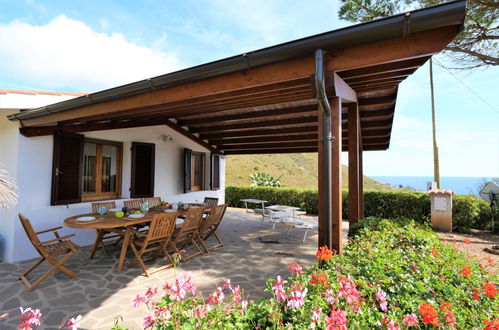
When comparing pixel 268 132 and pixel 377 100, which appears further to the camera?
pixel 268 132

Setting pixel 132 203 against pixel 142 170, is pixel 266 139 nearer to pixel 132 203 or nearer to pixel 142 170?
pixel 142 170

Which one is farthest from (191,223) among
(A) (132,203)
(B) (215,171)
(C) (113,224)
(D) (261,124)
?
(B) (215,171)

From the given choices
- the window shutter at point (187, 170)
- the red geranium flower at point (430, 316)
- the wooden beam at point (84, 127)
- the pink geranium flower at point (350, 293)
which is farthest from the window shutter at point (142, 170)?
the red geranium flower at point (430, 316)

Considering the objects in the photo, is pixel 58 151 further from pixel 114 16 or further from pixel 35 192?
pixel 114 16

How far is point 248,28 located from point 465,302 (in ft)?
23.9

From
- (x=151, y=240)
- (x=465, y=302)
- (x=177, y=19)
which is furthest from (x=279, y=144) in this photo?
(x=465, y=302)

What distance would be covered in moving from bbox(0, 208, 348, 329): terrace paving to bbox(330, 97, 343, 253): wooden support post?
1.23 m

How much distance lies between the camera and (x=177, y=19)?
7.60 m

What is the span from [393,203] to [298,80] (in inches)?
288

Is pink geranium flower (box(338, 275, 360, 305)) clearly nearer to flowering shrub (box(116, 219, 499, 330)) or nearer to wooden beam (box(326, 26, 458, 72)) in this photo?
flowering shrub (box(116, 219, 499, 330))

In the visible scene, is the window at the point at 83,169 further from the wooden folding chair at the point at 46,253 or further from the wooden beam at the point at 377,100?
the wooden beam at the point at 377,100

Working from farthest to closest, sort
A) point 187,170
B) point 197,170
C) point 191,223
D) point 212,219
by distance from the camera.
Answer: point 197,170
point 187,170
point 212,219
point 191,223

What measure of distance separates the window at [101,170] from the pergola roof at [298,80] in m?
0.89

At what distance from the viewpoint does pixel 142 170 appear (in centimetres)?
648
